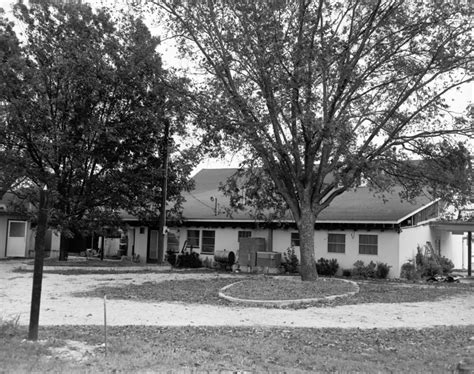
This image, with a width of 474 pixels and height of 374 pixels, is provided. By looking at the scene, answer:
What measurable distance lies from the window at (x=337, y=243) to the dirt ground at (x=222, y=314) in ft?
32.9

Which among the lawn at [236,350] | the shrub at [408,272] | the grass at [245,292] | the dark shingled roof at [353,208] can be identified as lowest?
the lawn at [236,350]

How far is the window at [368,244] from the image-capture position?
24.8m

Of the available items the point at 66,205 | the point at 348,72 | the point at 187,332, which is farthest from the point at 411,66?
the point at 66,205

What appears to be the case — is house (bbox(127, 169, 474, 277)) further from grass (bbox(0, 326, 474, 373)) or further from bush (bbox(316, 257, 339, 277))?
grass (bbox(0, 326, 474, 373))

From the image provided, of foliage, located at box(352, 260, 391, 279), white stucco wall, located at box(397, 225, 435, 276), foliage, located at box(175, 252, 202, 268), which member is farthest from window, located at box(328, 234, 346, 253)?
foliage, located at box(175, 252, 202, 268)

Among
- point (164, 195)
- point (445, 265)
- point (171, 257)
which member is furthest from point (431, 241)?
point (164, 195)

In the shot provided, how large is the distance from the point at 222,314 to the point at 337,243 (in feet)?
48.3

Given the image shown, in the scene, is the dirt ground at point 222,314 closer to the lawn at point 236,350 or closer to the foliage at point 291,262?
the lawn at point 236,350

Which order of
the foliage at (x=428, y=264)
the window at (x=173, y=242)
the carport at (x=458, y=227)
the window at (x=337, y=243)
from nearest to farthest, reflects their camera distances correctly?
the foliage at (x=428, y=264) → the window at (x=337, y=243) → the carport at (x=458, y=227) → the window at (x=173, y=242)

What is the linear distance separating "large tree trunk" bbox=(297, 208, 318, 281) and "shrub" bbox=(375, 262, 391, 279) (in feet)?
18.1

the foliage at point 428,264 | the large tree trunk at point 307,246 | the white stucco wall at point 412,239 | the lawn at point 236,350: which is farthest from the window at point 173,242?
the lawn at point 236,350

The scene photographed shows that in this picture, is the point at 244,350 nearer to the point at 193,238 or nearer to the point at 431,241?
the point at 193,238

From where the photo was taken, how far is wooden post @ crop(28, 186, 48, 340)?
7992 millimetres

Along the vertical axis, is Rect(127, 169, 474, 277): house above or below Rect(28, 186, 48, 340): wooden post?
above
